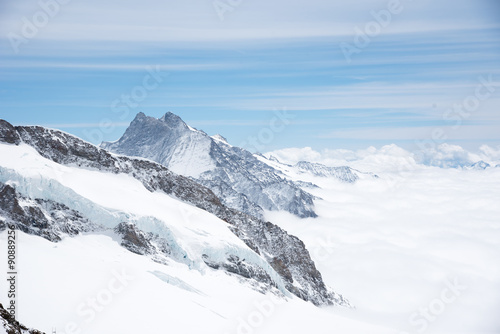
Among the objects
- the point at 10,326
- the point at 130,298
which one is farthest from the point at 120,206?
the point at 10,326

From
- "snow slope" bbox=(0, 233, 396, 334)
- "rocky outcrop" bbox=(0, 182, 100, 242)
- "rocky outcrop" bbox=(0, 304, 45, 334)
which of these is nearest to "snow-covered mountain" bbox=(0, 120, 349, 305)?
"rocky outcrop" bbox=(0, 182, 100, 242)

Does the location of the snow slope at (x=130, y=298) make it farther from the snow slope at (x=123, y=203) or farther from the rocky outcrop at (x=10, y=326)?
the rocky outcrop at (x=10, y=326)

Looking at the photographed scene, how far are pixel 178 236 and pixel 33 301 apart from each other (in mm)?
38648

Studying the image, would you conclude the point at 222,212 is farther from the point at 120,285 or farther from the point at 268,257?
→ the point at 120,285

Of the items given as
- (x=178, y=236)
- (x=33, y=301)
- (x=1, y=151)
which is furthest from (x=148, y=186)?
(x=33, y=301)

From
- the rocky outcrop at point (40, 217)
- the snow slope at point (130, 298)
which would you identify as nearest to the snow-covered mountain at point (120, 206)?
the rocky outcrop at point (40, 217)

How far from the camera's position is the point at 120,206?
7738cm

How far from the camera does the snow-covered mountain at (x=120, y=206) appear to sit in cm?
6919

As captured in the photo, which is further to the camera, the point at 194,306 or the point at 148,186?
the point at 148,186

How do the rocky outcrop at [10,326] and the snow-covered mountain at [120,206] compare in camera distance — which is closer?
the rocky outcrop at [10,326]

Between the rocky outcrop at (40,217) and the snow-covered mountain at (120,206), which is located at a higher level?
the snow-covered mountain at (120,206)

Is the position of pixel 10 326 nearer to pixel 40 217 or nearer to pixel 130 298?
pixel 130 298

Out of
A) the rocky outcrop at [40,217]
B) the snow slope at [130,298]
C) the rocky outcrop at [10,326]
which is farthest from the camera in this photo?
the rocky outcrop at [40,217]

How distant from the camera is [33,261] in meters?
54.1
